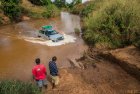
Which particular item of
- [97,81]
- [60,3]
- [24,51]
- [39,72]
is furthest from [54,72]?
[60,3]

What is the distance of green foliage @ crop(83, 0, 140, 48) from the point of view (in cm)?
1894

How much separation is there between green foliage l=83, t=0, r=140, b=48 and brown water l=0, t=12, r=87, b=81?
1851 millimetres

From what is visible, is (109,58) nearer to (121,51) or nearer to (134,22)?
(121,51)

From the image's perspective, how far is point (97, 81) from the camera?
13016 millimetres

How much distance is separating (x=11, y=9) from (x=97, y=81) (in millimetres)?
23751

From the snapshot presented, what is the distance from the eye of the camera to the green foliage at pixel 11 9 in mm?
33562

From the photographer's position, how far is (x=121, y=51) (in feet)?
52.9

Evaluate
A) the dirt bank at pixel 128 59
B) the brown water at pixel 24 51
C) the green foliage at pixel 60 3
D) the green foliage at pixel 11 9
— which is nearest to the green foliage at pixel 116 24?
the brown water at pixel 24 51

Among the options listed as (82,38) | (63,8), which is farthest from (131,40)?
(63,8)

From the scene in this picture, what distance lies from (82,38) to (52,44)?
3.50 metres

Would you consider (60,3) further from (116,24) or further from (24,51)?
(116,24)

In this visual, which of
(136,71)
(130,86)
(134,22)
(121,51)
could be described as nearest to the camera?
(130,86)

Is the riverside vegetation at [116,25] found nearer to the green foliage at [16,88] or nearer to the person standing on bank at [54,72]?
the person standing on bank at [54,72]

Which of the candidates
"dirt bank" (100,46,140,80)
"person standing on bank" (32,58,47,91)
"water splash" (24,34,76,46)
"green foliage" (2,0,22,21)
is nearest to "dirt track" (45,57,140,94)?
"dirt bank" (100,46,140,80)
